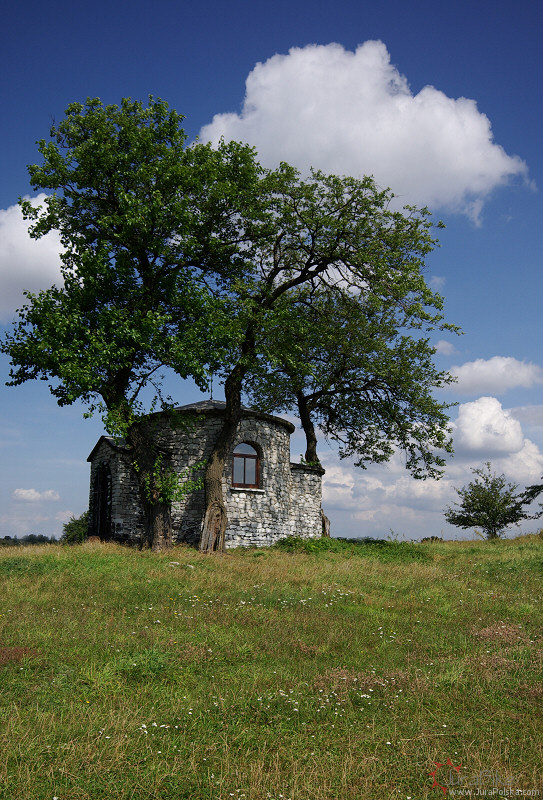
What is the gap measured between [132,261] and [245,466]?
10656 mm

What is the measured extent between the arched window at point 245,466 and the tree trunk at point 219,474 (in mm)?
1198

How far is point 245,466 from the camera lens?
27375 mm

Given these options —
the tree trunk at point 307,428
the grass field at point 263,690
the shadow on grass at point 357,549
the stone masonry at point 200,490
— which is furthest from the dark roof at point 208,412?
the grass field at point 263,690

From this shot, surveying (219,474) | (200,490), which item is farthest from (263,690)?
(200,490)

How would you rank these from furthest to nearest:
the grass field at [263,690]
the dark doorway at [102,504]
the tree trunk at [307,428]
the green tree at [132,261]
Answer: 1. the tree trunk at [307,428]
2. the dark doorway at [102,504]
3. the green tree at [132,261]
4. the grass field at [263,690]

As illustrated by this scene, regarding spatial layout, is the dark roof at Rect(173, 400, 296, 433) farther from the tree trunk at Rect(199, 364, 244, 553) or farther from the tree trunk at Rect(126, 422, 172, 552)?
the tree trunk at Rect(126, 422, 172, 552)

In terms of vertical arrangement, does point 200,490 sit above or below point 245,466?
below

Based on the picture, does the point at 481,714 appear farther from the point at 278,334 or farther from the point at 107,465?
the point at 107,465

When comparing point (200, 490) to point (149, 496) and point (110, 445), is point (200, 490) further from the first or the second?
point (110, 445)

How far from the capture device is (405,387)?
29312 millimetres

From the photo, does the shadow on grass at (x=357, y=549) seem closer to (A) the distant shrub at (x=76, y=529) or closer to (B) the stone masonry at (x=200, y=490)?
(B) the stone masonry at (x=200, y=490)

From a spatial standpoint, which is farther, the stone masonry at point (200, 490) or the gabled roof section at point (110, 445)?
the gabled roof section at point (110, 445)

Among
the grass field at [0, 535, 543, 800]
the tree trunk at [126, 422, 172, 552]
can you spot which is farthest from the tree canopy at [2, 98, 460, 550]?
the grass field at [0, 535, 543, 800]

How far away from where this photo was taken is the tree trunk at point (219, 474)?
78.3ft
